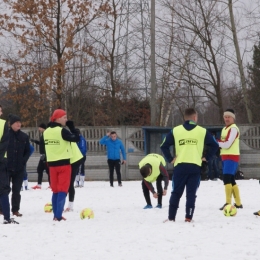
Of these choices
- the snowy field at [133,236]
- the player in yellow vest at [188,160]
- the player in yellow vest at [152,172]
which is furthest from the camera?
the player in yellow vest at [152,172]

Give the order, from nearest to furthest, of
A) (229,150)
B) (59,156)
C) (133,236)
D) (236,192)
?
1. (133,236)
2. (59,156)
3. (229,150)
4. (236,192)

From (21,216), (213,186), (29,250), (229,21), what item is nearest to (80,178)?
(213,186)

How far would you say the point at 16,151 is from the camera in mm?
12289

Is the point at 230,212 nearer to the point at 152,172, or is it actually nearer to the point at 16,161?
the point at 152,172

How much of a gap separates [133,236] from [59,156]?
271 cm

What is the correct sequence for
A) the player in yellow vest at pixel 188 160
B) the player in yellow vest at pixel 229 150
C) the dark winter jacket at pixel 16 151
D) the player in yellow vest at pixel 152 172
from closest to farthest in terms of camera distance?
1. the player in yellow vest at pixel 188 160
2. the dark winter jacket at pixel 16 151
3. the player in yellow vest at pixel 229 150
4. the player in yellow vest at pixel 152 172

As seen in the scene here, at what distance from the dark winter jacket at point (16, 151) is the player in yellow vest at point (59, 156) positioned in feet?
4.57

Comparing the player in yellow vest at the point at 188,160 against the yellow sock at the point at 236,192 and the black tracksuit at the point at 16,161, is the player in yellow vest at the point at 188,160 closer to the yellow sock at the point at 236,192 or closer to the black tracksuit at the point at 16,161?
the yellow sock at the point at 236,192

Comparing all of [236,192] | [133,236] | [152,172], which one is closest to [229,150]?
[236,192]

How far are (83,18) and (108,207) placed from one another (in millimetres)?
15777

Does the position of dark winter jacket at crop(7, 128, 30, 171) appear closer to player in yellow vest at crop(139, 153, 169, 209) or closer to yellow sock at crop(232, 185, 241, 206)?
player in yellow vest at crop(139, 153, 169, 209)

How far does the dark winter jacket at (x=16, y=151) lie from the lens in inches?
478

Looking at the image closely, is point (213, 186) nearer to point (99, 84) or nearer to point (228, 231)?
point (228, 231)

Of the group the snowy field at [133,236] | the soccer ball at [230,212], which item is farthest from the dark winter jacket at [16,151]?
the soccer ball at [230,212]
